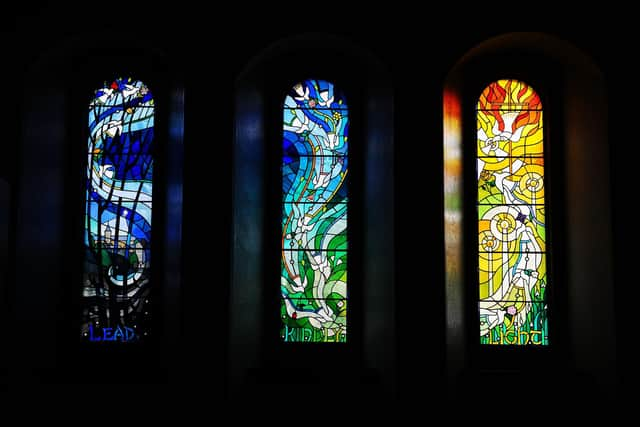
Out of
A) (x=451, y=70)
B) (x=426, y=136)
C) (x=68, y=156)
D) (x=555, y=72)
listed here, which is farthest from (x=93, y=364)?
(x=555, y=72)

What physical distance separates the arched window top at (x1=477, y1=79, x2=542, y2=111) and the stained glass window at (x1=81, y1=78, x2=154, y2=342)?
2226 millimetres

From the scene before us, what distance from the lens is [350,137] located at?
14.0 ft

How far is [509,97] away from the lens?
166 inches

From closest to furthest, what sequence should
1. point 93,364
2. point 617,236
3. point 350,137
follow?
point 617,236
point 93,364
point 350,137

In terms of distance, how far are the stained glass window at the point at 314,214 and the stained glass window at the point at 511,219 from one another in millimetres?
908

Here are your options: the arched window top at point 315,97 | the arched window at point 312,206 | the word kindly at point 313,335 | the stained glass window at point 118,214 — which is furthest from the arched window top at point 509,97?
the stained glass window at point 118,214

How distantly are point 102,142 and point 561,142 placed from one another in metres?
3.00

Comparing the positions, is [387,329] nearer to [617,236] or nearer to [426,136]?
[426,136]

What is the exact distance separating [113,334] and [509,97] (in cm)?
300

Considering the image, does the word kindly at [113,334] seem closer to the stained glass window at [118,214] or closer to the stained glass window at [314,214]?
the stained glass window at [118,214]

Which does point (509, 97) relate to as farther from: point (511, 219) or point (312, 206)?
point (312, 206)

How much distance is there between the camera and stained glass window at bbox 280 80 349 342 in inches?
163

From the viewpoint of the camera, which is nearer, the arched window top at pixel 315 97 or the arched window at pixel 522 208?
the arched window at pixel 522 208

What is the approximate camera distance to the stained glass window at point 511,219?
402cm
